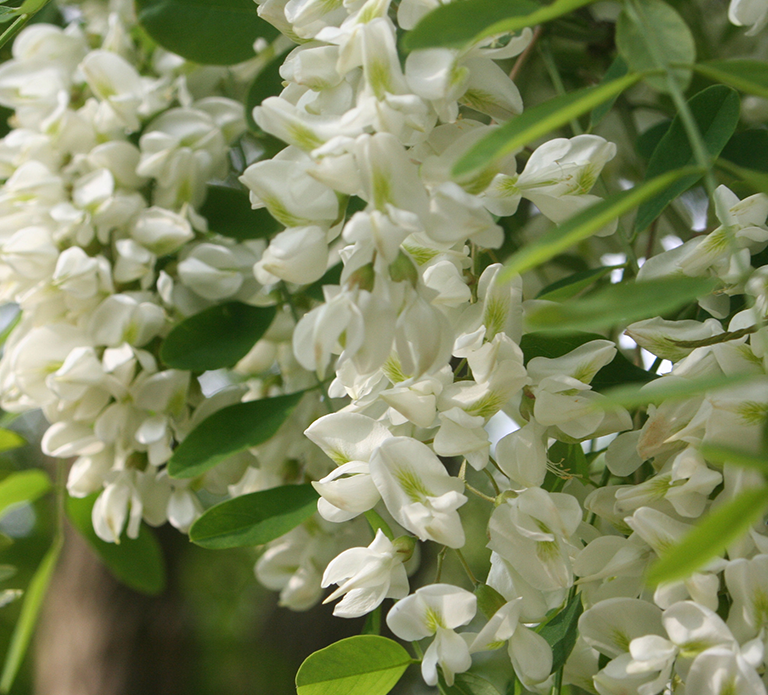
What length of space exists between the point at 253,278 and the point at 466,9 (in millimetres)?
→ 332

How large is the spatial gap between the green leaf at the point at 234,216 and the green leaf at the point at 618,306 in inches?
15.3

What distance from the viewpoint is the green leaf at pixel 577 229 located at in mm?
214

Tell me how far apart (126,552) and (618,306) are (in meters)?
0.57

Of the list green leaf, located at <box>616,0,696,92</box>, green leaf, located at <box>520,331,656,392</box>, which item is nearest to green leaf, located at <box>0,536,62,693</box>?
green leaf, located at <box>520,331,656,392</box>

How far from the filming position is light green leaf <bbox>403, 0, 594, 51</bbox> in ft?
0.81

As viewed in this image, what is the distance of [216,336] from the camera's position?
53 cm

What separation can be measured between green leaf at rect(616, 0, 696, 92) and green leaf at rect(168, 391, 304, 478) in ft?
1.04

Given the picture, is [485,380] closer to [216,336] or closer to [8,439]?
[216,336]

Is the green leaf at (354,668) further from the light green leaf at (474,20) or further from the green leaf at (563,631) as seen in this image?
the light green leaf at (474,20)

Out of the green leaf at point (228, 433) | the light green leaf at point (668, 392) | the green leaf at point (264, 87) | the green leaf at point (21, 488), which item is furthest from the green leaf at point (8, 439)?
the light green leaf at point (668, 392)

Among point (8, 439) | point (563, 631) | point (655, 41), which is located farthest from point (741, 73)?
point (8, 439)

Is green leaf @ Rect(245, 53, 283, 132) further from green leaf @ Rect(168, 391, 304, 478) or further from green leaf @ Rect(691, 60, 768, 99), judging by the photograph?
green leaf @ Rect(691, 60, 768, 99)

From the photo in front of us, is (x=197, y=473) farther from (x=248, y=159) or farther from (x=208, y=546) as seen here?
(x=248, y=159)

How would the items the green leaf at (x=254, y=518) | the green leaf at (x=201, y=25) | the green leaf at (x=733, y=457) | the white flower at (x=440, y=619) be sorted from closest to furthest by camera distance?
the green leaf at (x=733, y=457) < the white flower at (x=440, y=619) < the green leaf at (x=254, y=518) < the green leaf at (x=201, y=25)
